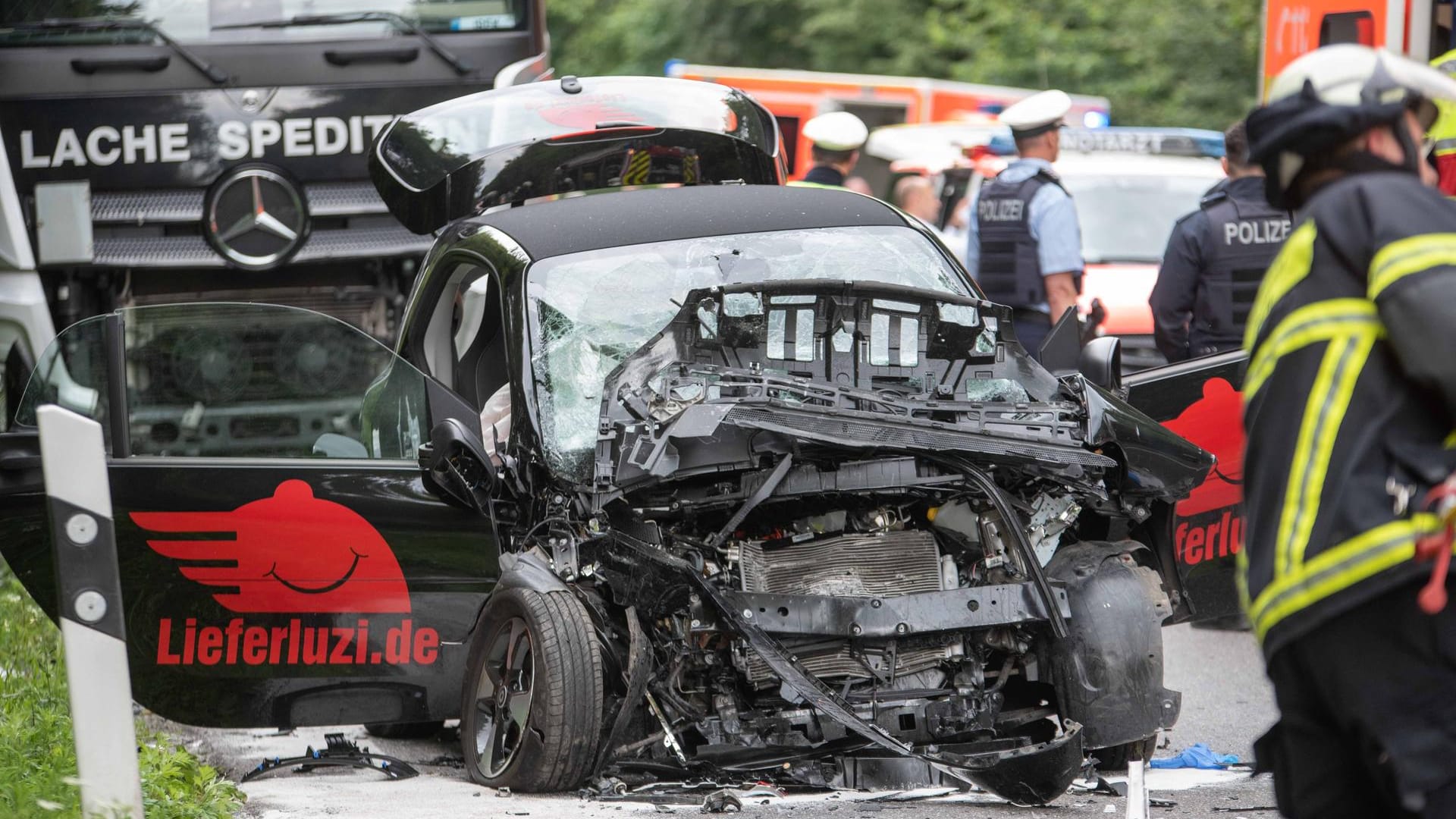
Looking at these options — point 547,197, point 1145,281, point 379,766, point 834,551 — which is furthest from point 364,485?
point 1145,281

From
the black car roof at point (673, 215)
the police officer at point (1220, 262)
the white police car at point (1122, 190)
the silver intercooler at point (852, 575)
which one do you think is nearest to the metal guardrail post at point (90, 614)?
the silver intercooler at point (852, 575)

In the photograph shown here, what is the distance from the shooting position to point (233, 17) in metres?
9.00

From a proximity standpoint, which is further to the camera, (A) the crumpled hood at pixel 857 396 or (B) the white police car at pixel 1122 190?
(B) the white police car at pixel 1122 190

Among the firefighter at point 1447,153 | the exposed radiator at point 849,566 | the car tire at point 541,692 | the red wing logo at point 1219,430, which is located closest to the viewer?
the car tire at point 541,692

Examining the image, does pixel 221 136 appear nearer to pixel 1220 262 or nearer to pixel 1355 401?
pixel 1220 262

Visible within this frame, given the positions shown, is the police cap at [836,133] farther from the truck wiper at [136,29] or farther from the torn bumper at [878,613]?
the torn bumper at [878,613]

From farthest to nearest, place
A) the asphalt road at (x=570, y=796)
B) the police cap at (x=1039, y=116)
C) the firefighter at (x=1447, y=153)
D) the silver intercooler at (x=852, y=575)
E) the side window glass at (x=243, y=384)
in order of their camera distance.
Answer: the police cap at (x=1039, y=116), the firefighter at (x=1447, y=153), the side window glass at (x=243, y=384), the silver intercooler at (x=852, y=575), the asphalt road at (x=570, y=796)

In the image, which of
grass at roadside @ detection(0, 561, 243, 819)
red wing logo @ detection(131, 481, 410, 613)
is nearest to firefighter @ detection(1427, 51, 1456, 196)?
red wing logo @ detection(131, 481, 410, 613)

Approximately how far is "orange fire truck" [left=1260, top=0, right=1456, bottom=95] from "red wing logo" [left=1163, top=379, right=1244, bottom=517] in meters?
3.05

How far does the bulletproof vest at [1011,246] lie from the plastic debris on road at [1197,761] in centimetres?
350

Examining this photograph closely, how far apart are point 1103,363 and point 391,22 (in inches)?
175

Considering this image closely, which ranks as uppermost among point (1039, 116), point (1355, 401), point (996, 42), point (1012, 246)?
point (996, 42)

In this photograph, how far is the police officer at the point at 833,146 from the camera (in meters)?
11.1

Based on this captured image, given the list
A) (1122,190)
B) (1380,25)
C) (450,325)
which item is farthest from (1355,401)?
(1122,190)
